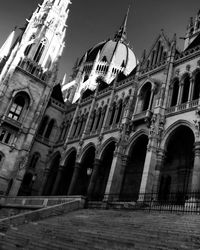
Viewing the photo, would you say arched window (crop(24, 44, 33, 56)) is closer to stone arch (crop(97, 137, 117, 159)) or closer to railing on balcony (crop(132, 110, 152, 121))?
stone arch (crop(97, 137, 117, 159))

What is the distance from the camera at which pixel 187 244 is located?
9.08 m

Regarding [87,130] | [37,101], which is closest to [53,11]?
[37,101]

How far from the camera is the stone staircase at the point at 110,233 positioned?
31.9 ft

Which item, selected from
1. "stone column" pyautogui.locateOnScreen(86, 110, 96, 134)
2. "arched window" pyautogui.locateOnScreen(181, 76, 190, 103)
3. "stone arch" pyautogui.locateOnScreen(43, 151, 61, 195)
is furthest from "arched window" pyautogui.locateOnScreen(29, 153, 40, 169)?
"arched window" pyautogui.locateOnScreen(181, 76, 190, 103)

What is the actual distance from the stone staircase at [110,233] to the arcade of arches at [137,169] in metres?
5.72

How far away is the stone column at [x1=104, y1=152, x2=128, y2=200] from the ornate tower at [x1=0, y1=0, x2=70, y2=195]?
1269 cm

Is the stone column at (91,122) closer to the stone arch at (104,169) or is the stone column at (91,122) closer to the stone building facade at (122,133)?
the stone building facade at (122,133)

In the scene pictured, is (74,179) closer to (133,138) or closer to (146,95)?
(133,138)

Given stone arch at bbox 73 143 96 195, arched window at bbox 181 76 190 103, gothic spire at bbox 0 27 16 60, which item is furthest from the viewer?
gothic spire at bbox 0 27 16 60

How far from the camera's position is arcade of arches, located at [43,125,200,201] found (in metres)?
22.3

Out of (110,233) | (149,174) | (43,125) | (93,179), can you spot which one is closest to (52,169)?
(43,125)

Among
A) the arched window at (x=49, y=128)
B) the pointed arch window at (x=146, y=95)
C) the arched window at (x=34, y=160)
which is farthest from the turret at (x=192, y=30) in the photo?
the arched window at (x=34, y=160)

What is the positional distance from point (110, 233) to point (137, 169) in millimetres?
16015

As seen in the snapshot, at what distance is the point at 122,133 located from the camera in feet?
82.8
